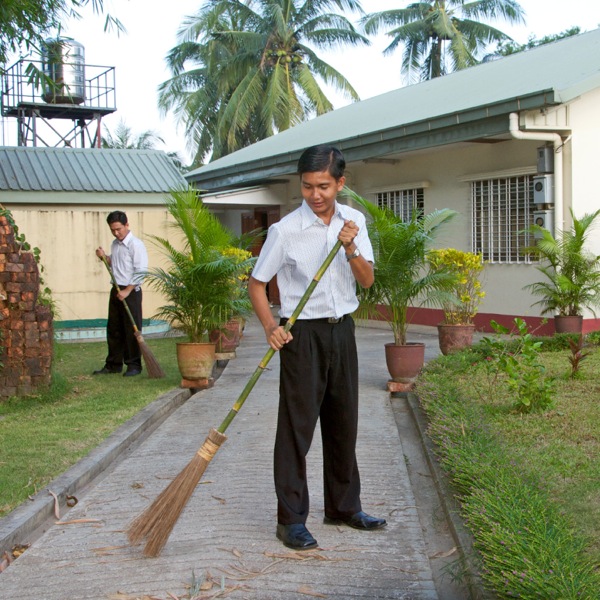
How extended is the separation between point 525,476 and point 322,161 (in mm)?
2250

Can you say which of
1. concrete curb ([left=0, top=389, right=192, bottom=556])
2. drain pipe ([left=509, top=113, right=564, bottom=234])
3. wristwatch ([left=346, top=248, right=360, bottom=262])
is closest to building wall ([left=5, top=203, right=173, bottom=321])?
drain pipe ([left=509, top=113, right=564, bottom=234])

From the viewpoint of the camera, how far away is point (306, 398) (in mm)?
4629

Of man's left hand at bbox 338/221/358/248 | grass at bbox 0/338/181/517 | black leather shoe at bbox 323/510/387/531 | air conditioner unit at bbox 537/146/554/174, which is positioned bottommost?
black leather shoe at bbox 323/510/387/531

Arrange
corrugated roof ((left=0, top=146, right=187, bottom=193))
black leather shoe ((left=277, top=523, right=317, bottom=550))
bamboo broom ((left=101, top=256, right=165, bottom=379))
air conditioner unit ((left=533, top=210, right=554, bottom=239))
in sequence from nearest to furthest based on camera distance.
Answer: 1. black leather shoe ((left=277, top=523, right=317, bottom=550))
2. bamboo broom ((left=101, top=256, right=165, bottom=379))
3. air conditioner unit ((left=533, top=210, right=554, bottom=239))
4. corrugated roof ((left=0, top=146, right=187, bottom=193))

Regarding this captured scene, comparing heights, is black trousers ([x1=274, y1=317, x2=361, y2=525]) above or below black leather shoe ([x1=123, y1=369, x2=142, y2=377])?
above

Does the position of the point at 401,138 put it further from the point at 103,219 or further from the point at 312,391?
the point at 312,391

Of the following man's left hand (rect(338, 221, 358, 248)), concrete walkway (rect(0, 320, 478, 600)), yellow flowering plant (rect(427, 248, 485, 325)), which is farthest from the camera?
yellow flowering plant (rect(427, 248, 485, 325))

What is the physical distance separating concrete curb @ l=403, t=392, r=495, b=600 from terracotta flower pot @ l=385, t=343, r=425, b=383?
59.7 inches

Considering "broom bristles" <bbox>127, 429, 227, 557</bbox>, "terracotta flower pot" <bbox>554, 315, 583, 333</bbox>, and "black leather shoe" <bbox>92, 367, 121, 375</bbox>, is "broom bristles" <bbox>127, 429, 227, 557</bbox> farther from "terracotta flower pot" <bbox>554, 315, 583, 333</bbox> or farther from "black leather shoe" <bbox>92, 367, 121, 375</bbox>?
"terracotta flower pot" <bbox>554, 315, 583, 333</bbox>

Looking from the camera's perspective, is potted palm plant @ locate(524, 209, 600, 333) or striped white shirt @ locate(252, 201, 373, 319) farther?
potted palm plant @ locate(524, 209, 600, 333)

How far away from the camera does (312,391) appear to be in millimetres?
4629

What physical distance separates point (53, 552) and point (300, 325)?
68.2 inches

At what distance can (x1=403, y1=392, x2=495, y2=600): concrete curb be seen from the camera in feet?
12.7

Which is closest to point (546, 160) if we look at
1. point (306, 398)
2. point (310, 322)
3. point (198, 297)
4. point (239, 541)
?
point (198, 297)
